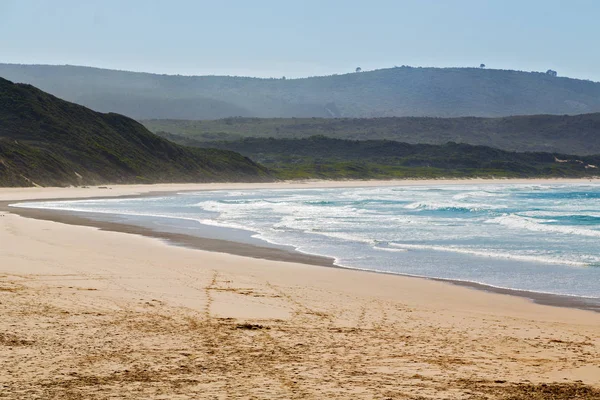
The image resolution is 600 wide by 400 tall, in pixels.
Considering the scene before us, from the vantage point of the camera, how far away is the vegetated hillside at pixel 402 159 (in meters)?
107

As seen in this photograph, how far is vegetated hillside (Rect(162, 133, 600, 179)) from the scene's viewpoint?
10705 cm

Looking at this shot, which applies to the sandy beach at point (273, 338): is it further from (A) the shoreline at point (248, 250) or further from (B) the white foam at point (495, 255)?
(B) the white foam at point (495, 255)

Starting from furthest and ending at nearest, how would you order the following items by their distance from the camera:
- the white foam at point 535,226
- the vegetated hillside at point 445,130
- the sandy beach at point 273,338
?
the vegetated hillside at point 445,130
the white foam at point 535,226
the sandy beach at point 273,338

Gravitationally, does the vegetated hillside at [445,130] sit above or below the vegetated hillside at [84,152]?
above

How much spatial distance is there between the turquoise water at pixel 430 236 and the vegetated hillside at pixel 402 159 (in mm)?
62572

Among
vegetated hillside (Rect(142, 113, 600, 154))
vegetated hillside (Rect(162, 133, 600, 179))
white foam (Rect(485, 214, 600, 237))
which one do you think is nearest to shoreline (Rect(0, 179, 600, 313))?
white foam (Rect(485, 214, 600, 237))

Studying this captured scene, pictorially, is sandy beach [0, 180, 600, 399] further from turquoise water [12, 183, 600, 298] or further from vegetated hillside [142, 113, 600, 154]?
vegetated hillside [142, 113, 600, 154]

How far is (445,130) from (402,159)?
54723 mm

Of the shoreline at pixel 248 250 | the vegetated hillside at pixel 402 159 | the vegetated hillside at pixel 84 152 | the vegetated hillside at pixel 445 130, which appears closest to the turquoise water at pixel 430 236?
the shoreline at pixel 248 250

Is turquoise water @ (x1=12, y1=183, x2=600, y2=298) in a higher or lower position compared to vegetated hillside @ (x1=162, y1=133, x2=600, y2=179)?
lower

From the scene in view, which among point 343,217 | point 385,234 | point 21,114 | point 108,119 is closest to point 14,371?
point 385,234

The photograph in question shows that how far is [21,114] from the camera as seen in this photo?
75500 millimetres

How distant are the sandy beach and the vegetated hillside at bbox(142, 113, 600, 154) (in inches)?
5750

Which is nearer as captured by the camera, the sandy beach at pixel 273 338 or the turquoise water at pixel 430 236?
the sandy beach at pixel 273 338
